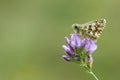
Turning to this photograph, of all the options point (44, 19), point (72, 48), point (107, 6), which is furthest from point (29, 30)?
point (72, 48)

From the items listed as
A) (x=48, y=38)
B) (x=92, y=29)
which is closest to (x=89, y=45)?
(x=92, y=29)

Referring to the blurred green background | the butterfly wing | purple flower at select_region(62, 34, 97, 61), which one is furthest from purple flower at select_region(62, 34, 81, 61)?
the blurred green background

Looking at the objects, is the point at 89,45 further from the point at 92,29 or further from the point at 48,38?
the point at 48,38

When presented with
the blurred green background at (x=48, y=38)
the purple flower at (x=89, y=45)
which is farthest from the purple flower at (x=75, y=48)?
the blurred green background at (x=48, y=38)

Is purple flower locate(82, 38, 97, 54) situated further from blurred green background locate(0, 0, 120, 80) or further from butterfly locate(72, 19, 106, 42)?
blurred green background locate(0, 0, 120, 80)

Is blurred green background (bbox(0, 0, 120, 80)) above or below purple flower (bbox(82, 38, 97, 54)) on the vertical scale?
above

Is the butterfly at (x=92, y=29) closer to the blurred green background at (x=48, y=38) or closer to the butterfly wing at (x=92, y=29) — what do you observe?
the butterfly wing at (x=92, y=29)
